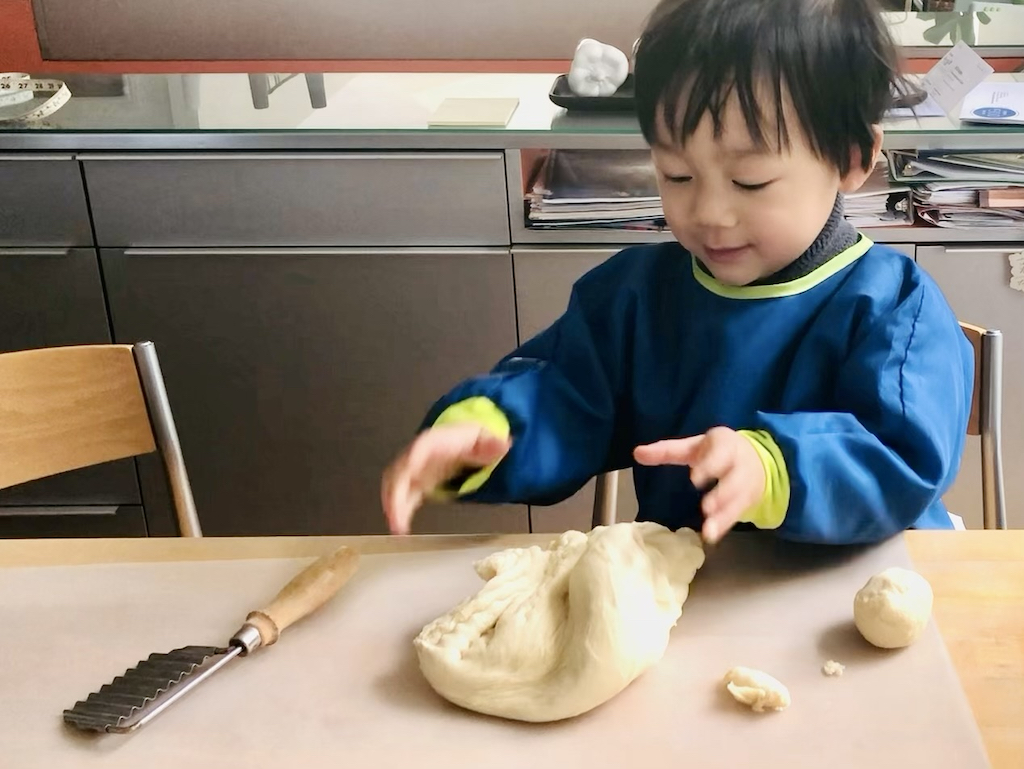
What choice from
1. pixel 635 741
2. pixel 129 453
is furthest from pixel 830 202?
pixel 129 453

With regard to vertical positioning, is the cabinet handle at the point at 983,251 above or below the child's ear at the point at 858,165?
below

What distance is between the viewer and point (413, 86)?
Answer: 1862 mm

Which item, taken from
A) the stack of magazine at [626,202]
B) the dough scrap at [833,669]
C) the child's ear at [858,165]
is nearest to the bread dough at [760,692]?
the dough scrap at [833,669]

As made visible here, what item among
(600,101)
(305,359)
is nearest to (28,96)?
(305,359)

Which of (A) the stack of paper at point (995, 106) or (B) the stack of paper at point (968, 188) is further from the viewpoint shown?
(B) the stack of paper at point (968, 188)

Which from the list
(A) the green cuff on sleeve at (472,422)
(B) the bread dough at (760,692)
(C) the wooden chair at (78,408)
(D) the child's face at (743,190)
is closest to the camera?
(B) the bread dough at (760,692)

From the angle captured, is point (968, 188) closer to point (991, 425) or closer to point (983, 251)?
point (983, 251)

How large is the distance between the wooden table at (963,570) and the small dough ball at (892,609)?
0.11ft

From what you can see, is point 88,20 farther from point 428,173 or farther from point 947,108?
point 947,108

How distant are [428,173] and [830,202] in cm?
91

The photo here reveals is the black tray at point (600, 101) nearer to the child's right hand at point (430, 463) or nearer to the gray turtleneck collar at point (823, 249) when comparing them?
the gray turtleneck collar at point (823, 249)

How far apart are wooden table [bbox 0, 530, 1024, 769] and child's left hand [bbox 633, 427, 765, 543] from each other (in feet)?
0.54

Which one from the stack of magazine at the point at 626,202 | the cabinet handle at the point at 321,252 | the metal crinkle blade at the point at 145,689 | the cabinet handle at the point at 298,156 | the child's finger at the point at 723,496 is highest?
the cabinet handle at the point at 298,156

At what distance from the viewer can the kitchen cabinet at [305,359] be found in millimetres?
1697
